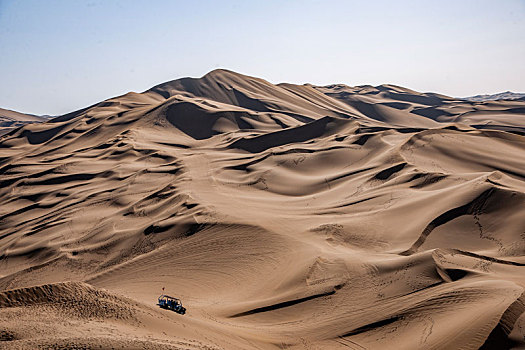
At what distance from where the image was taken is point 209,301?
13.7 metres

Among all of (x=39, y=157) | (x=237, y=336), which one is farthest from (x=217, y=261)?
(x=39, y=157)

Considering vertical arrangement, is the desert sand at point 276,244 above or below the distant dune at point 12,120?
above

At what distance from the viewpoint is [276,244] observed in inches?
657

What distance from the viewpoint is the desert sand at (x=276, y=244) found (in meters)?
9.80

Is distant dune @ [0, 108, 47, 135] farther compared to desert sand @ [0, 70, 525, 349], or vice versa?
distant dune @ [0, 108, 47, 135]

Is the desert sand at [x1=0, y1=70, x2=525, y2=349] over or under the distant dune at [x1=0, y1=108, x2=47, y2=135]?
over

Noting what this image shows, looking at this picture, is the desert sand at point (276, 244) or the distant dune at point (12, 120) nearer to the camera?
the desert sand at point (276, 244)

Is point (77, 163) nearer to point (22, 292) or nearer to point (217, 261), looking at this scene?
point (217, 261)

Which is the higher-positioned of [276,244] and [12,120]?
[276,244]

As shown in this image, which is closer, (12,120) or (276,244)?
(276,244)

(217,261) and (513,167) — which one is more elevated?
(513,167)

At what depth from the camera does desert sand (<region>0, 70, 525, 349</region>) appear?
9802 mm

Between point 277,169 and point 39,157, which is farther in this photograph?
point 39,157

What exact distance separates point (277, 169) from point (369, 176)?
6796 millimetres
